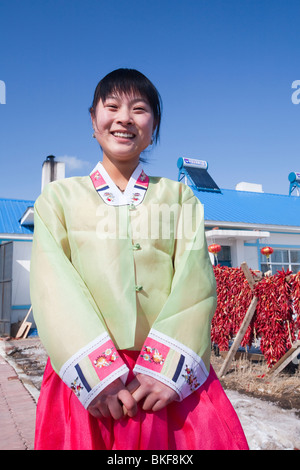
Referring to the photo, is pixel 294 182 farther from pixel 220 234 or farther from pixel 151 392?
pixel 151 392

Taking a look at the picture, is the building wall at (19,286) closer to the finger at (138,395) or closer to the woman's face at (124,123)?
the woman's face at (124,123)

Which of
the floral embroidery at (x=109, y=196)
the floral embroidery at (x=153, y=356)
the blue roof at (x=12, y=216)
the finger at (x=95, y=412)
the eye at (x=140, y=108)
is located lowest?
the finger at (x=95, y=412)

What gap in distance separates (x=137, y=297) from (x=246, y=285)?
4.42m

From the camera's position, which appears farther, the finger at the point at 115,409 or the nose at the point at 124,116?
the nose at the point at 124,116

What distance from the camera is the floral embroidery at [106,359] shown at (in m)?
1.24

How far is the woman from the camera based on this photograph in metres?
1.26

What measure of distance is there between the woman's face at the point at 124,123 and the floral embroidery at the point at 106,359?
0.81 meters

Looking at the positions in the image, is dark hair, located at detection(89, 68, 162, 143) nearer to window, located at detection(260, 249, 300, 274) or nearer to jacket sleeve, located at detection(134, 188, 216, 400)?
jacket sleeve, located at detection(134, 188, 216, 400)

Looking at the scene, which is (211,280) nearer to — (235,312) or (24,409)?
(24,409)

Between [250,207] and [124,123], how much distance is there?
498 inches

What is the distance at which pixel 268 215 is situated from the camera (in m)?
13.0

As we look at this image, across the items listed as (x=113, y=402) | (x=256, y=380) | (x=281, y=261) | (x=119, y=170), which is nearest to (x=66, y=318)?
(x=113, y=402)

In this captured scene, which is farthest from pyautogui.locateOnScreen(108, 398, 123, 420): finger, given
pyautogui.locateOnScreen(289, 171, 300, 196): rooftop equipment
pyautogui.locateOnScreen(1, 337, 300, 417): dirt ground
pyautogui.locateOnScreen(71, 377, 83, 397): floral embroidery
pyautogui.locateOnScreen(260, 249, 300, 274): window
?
pyautogui.locateOnScreen(289, 171, 300, 196): rooftop equipment

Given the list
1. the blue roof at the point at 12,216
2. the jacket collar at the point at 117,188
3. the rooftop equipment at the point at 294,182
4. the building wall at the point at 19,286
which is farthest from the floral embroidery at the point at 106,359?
the rooftop equipment at the point at 294,182
